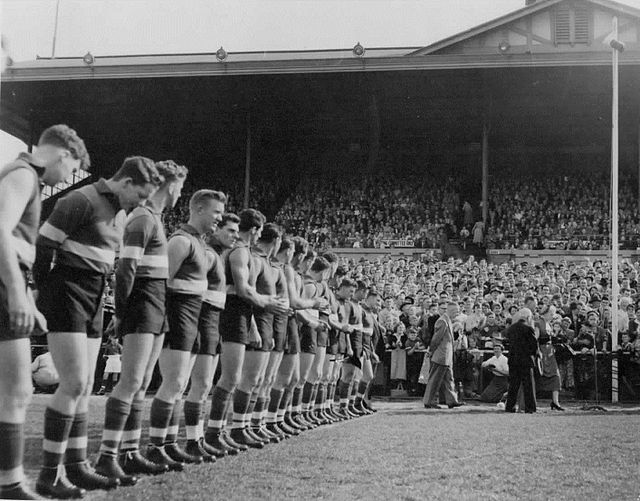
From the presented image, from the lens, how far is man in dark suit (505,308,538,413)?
10.5 m

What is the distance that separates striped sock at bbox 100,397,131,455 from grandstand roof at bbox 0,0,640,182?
1357 cm

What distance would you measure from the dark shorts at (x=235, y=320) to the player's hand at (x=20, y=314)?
7.58 feet

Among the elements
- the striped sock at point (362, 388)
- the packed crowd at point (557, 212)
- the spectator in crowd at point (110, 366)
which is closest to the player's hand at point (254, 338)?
the striped sock at point (362, 388)

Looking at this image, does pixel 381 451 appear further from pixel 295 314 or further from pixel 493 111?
pixel 493 111

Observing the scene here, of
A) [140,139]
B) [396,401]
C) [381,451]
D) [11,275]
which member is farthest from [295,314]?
[140,139]

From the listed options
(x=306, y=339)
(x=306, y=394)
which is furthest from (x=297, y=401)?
(x=306, y=339)

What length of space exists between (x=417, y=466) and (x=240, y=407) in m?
1.41

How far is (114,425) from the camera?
4.04m

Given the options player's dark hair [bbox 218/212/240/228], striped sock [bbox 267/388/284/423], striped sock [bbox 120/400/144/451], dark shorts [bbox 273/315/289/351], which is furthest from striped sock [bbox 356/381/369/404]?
striped sock [bbox 120/400/144/451]

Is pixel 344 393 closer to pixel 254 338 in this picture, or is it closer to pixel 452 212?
pixel 254 338

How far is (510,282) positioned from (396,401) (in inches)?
180

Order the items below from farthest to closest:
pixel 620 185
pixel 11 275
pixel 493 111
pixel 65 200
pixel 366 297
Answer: pixel 620 185 → pixel 493 111 → pixel 366 297 → pixel 65 200 → pixel 11 275

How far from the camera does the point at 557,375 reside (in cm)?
1139

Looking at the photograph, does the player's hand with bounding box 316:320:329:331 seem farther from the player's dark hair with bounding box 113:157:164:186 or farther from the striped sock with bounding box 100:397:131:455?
the player's dark hair with bounding box 113:157:164:186
